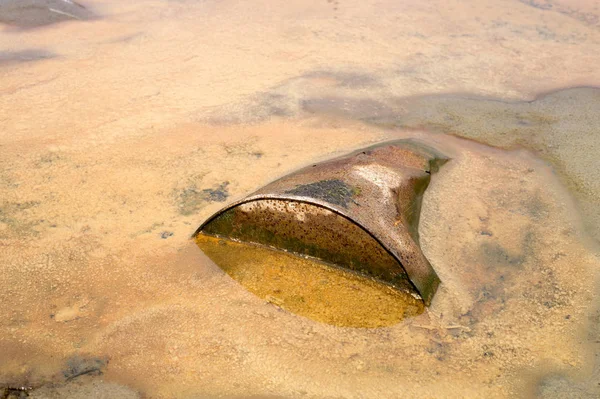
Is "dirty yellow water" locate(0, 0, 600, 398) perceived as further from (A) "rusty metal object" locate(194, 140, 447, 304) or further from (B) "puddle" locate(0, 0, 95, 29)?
(A) "rusty metal object" locate(194, 140, 447, 304)

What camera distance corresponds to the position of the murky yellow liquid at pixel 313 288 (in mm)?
2889

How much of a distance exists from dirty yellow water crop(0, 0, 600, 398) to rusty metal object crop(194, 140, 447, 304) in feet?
0.67

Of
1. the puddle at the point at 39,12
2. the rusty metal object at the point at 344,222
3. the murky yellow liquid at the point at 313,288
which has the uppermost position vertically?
the puddle at the point at 39,12

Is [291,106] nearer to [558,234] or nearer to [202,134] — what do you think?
[202,134]

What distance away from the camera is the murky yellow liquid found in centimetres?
289

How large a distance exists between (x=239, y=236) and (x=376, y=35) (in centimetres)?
363

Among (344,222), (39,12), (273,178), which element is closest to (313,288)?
(344,222)

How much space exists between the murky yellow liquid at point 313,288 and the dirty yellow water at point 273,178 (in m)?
0.06

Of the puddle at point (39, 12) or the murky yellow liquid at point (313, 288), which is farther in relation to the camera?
the puddle at point (39, 12)

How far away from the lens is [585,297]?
119 inches

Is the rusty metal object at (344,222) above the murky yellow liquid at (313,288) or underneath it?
above

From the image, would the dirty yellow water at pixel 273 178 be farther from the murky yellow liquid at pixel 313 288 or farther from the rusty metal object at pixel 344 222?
the rusty metal object at pixel 344 222

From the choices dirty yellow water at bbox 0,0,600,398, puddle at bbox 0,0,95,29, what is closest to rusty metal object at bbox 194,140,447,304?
dirty yellow water at bbox 0,0,600,398

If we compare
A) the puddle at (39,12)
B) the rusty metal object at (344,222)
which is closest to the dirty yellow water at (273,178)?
the puddle at (39,12)
